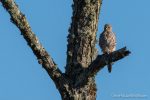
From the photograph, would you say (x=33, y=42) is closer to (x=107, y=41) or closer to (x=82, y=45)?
(x=82, y=45)

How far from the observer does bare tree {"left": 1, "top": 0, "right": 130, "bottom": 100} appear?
4.94 m

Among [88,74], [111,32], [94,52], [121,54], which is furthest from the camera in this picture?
[111,32]

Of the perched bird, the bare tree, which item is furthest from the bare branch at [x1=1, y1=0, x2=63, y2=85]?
the perched bird

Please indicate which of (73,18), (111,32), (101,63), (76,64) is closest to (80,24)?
(73,18)

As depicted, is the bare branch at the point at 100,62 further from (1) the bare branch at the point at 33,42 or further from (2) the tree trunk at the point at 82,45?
(1) the bare branch at the point at 33,42

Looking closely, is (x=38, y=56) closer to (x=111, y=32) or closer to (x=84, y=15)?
(x=84, y=15)

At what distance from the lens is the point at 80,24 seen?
5.38 metres

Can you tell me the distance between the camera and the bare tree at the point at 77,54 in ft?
16.2

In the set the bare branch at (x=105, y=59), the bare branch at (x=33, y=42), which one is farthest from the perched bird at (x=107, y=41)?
the bare branch at (x=105, y=59)

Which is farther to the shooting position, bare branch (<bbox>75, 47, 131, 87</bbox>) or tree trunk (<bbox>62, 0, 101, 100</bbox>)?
tree trunk (<bbox>62, 0, 101, 100</bbox>)

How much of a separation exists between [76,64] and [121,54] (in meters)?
0.74

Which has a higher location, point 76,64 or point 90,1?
point 90,1

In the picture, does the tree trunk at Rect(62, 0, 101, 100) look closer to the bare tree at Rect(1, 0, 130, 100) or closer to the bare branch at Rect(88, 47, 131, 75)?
the bare tree at Rect(1, 0, 130, 100)

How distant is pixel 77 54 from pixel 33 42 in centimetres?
52
